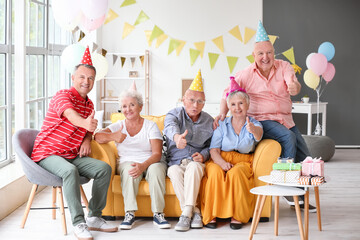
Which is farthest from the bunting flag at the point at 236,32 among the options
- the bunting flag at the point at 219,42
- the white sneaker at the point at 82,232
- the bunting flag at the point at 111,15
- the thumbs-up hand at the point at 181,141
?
the white sneaker at the point at 82,232

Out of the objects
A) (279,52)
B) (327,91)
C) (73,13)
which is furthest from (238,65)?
(73,13)

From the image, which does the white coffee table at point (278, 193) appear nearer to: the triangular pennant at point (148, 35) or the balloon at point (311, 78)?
the balloon at point (311, 78)

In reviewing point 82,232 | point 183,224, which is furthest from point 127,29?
point 82,232

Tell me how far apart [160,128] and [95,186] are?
33.6 inches

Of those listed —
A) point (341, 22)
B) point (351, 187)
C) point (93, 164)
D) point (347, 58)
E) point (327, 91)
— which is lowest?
point (351, 187)

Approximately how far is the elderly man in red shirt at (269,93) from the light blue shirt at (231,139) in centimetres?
9

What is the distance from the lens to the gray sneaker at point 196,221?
11.8 ft

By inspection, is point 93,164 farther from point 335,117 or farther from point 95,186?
point 335,117

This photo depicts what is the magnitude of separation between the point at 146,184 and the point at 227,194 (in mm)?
576

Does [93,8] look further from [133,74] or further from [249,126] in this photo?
[133,74]

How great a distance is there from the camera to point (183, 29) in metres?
7.54

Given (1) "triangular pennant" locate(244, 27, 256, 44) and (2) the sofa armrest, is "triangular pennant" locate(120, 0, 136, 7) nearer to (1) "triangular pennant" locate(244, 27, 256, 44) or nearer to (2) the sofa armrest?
(1) "triangular pennant" locate(244, 27, 256, 44)

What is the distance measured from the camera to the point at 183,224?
355 centimetres

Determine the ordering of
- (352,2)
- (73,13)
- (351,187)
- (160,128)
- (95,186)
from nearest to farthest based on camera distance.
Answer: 1. (95,186)
2. (160,128)
3. (73,13)
4. (351,187)
5. (352,2)
